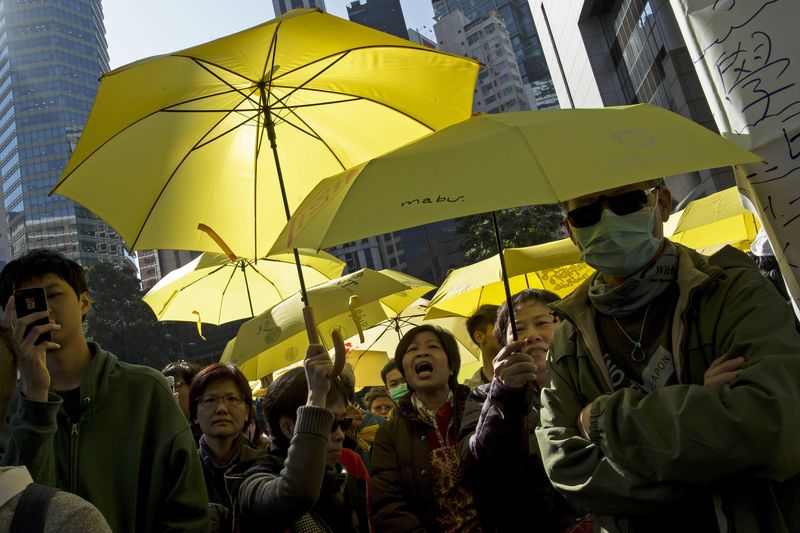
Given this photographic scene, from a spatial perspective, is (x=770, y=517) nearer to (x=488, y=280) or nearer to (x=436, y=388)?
(x=436, y=388)

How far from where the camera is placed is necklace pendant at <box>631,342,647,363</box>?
230cm

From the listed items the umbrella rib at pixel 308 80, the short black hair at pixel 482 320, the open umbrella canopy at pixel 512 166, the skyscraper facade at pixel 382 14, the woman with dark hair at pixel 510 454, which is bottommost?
the woman with dark hair at pixel 510 454

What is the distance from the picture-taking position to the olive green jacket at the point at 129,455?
2.67m

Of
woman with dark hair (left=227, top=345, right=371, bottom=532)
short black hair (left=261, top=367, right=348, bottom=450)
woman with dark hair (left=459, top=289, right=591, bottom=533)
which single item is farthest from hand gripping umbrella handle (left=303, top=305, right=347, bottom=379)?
woman with dark hair (left=459, top=289, right=591, bottom=533)

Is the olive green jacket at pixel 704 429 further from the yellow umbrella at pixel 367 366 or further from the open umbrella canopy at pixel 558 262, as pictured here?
the yellow umbrella at pixel 367 366

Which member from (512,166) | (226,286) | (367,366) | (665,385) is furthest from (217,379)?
(367,366)

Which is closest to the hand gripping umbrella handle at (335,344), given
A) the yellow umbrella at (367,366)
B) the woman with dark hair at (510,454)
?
the woman with dark hair at (510,454)

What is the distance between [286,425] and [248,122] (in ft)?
5.99

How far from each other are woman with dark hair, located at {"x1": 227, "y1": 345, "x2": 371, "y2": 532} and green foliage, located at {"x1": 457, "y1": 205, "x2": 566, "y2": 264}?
125 feet

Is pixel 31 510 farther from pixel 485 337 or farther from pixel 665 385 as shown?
pixel 485 337

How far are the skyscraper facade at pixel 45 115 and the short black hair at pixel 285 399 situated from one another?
123887 millimetres

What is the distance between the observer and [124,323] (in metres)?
61.9

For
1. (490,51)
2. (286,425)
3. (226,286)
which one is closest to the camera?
(286,425)

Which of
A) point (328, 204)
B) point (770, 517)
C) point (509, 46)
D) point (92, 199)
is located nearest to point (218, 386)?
point (92, 199)
